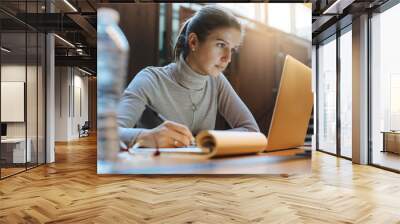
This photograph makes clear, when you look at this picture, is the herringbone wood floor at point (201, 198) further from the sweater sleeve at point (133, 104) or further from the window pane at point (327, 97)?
the window pane at point (327, 97)

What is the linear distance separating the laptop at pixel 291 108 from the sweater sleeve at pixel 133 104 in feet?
6.08

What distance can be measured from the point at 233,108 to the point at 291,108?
0.89m

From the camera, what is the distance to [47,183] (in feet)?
17.9

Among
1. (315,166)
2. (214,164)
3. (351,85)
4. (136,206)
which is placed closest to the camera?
(136,206)

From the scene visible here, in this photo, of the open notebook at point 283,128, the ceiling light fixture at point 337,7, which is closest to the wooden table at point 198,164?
the open notebook at point 283,128

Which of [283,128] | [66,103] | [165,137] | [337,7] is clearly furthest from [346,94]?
[66,103]

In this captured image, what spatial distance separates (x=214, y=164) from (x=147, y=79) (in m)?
1.52

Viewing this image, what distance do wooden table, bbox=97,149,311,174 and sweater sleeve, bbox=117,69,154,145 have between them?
31 cm

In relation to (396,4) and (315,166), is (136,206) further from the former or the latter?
(396,4)

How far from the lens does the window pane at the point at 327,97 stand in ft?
30.0

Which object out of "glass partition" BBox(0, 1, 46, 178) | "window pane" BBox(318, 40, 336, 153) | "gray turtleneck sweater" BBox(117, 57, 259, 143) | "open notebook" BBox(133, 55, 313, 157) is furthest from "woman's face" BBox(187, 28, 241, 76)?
"window pane" BBox(318, 40, 336, 153)

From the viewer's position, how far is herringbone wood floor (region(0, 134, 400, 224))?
12.1 feet

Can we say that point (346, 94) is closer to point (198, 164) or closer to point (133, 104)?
point (198, 164)

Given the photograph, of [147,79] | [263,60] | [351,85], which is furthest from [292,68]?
[351,85]
